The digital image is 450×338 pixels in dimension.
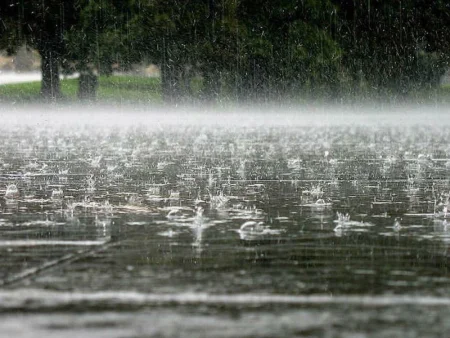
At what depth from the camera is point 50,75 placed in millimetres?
60531

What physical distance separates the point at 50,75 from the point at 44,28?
2.59 m

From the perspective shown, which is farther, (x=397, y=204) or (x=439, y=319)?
(x=397, y=204)

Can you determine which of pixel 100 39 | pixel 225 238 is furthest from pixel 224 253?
pixel 100 39

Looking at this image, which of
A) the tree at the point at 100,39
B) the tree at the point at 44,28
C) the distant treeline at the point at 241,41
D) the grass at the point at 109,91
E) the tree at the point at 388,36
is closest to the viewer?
the tree at the point at 100,39

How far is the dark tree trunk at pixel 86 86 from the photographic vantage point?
60594 mm

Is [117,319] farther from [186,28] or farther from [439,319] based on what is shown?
[186,28]

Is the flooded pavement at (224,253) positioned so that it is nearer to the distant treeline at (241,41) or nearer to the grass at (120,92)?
the distant treeline at (241,41)

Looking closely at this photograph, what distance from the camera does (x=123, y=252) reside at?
21.1ft

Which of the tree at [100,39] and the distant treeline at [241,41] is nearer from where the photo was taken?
the tree at [100,39]

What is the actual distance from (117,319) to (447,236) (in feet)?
11.0

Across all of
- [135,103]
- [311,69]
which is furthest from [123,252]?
[135,103]

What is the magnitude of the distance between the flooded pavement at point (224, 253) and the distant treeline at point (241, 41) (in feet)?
139

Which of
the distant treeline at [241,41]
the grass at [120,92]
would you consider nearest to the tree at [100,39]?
the distant treeline at [241,41]

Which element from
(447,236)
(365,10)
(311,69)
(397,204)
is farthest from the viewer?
(365,10)
